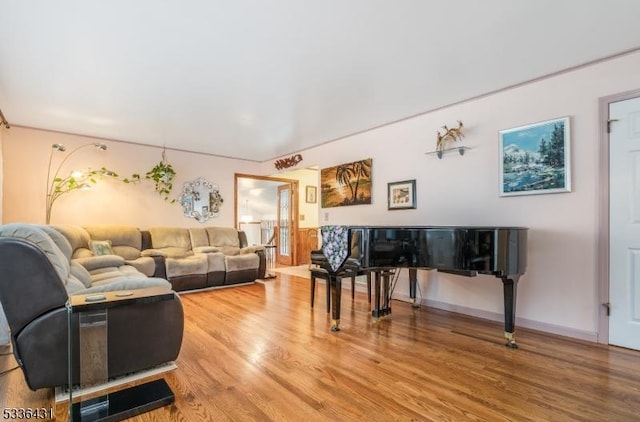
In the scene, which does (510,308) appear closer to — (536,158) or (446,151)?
(536,158)

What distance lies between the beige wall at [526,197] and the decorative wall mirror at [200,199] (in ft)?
11.8

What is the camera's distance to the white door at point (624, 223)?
2504 millimetres

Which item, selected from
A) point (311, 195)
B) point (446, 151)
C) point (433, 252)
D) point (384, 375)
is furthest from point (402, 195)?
point (311, 195)

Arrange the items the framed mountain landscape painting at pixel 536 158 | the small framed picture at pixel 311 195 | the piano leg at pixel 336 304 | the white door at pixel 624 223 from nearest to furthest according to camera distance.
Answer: the white door at pixel 624 223, the framed mountain landscape painting at pixel 536 158, the piano leg at pixel 336 304, the small framed picture at pixel 311 195

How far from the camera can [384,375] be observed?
2092mm

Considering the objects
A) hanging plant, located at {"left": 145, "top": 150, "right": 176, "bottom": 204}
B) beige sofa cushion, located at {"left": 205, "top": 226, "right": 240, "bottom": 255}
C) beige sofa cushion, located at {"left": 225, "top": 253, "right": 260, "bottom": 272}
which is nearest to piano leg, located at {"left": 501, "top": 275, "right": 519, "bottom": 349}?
beige sofa cushion, located at {"left": 225, "top": 253, "right": 260, "bottom": 272}

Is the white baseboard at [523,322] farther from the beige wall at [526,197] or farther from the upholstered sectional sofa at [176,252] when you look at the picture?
the upholstered sectional sofa at [176,252]

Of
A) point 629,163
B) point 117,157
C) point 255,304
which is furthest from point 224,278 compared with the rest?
point 629,163

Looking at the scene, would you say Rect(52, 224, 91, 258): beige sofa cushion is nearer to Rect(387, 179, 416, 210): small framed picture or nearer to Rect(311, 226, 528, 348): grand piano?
Rect(311, 226, 528, 348): grand piano

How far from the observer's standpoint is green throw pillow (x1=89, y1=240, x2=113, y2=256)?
13.7ft

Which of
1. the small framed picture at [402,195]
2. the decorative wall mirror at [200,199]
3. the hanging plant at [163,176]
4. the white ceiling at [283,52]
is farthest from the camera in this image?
the decorative wall mirror at [200,199]

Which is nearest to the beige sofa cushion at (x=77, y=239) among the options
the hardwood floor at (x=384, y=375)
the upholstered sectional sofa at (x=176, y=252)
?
the upholstered sectional sofa at (x=176, y=252)

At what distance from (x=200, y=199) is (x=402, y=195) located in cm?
403

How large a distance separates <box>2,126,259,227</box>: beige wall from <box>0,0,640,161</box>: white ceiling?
2.52 feet
